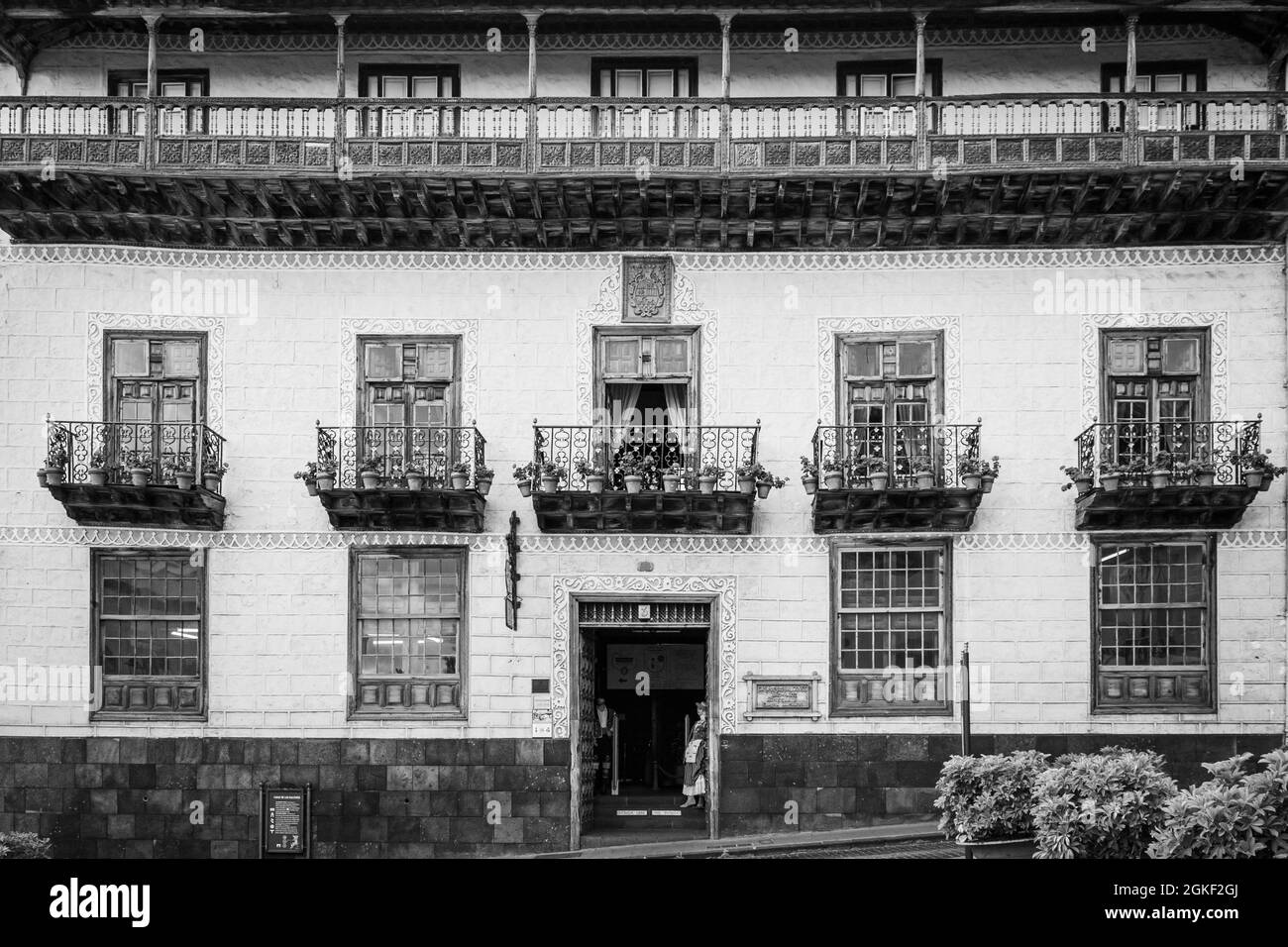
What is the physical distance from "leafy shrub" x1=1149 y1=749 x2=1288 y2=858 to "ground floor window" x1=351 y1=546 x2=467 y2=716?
11.0 m

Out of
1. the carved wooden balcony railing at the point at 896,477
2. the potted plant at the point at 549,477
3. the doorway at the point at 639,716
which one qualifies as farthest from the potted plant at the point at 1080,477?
the potted plant at the point at 549,477

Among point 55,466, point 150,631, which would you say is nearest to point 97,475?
point 55,466

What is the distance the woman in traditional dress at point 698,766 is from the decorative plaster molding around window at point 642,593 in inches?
35.8

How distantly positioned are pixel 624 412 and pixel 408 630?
15.6ft

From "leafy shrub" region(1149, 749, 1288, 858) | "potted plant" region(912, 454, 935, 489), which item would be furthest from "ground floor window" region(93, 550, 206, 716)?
"leafy shrub" region(1149, 749, 1288, 858)

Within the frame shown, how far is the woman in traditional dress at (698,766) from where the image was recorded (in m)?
18.8

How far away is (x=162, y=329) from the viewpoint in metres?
18.7

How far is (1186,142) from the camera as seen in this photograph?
1775 centimetres

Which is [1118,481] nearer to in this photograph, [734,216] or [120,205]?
[734,216]

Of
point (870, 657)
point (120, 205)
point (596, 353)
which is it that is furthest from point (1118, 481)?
point (120, 205)

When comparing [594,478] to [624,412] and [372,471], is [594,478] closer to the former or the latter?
[624,412]

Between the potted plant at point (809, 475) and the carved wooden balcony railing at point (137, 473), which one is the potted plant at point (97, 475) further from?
the potted plant at point (809, 475)

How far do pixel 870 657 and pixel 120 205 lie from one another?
1345 cm
